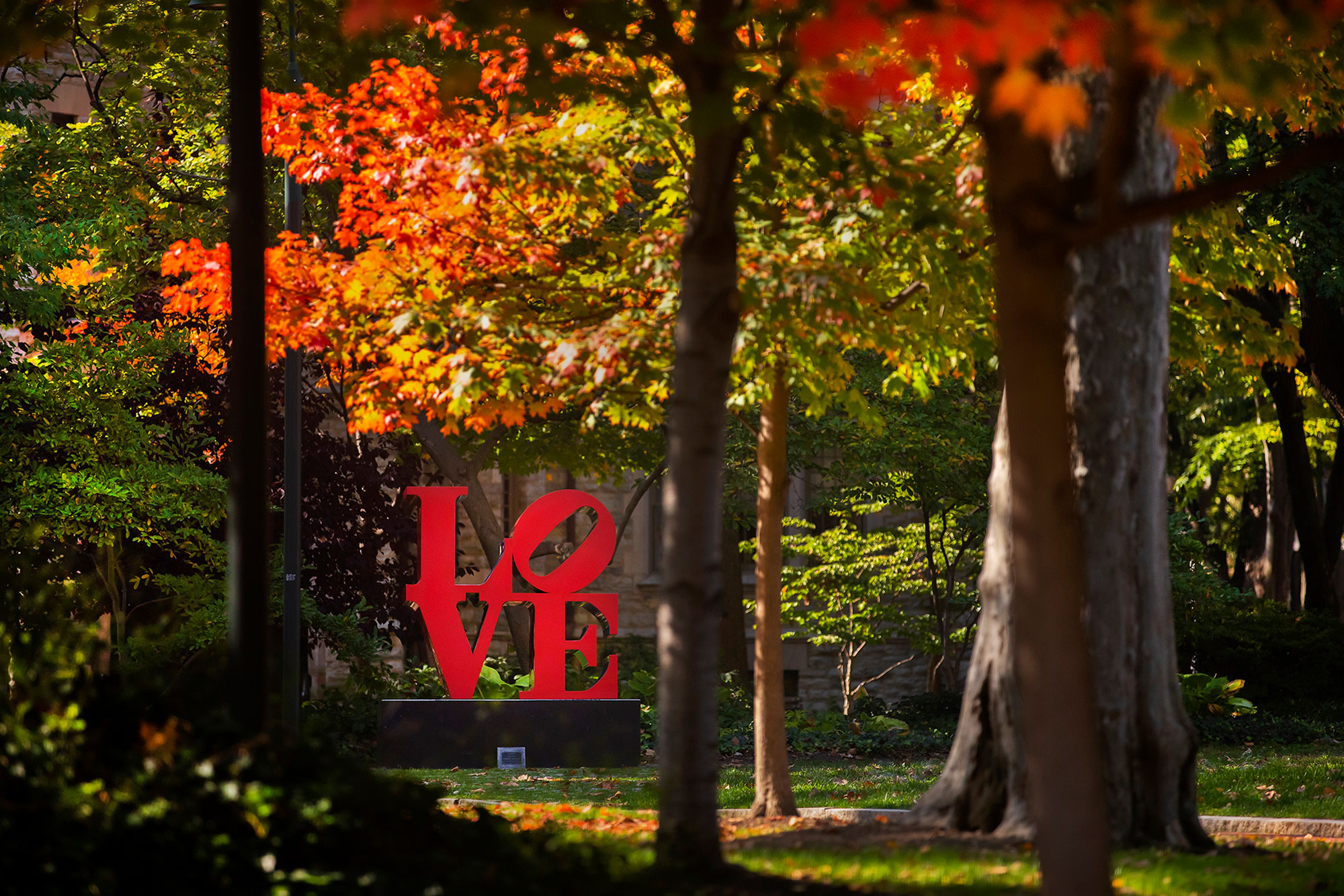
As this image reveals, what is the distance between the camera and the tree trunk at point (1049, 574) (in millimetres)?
4402

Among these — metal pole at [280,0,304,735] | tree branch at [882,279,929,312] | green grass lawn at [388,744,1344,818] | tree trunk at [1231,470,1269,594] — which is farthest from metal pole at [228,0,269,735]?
tree trunk at [1231,470,1269,594]

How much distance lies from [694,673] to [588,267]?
191 inches

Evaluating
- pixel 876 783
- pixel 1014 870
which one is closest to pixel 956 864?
pixel 1014 870

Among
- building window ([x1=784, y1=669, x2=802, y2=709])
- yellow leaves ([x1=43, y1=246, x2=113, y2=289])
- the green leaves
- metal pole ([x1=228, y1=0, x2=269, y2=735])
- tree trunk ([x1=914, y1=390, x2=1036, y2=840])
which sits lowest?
building window ([x1=784, y1=669, x2=802, y2=709])

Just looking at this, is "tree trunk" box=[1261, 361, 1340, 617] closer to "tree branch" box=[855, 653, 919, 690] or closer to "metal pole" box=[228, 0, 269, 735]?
"tree branch" box=[855, 653, 919, 690]

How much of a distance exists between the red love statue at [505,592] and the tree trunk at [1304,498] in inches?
444

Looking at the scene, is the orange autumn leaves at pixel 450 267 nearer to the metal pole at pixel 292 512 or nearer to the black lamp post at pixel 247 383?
the metal pole at pixel 292 512

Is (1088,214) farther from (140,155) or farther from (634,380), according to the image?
(140,155)

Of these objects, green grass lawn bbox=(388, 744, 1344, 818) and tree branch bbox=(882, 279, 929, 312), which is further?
green grass lawn bbox=(388, 744, 1344, 818)

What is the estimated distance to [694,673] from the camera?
Result: 224 inches

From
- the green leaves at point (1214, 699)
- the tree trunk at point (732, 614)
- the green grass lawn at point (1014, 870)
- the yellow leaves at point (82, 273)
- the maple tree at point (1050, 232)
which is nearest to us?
the maple tree at point (1050, 232)

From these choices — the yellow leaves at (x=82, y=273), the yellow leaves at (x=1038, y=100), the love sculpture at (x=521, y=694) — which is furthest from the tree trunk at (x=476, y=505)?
the yellow leaves at (x=1038, y=100)

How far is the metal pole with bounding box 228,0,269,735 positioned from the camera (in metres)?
5.84

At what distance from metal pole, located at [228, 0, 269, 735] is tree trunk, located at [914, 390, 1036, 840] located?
360 cm
